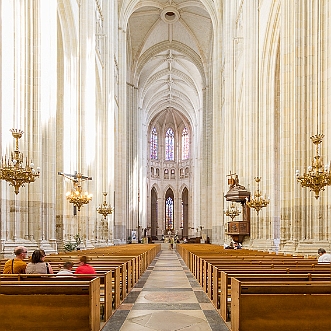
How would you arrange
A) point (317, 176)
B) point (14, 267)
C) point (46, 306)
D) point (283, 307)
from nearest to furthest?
point (46, 306)
point (283, 307)
point (14, 267)
point (317, 176)

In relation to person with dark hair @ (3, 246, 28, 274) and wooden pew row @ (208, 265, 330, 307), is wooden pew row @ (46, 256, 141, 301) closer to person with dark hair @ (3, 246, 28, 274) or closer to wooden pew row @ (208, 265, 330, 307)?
person with dark hair @ (3, 246, 28, 274)

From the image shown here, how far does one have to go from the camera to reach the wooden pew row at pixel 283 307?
4707mm

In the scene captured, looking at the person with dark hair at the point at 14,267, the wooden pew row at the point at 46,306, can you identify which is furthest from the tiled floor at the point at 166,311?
the person with dark hair at the point at 14,267

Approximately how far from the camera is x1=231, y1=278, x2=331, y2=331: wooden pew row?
471 cm

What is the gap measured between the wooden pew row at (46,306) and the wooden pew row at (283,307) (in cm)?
167

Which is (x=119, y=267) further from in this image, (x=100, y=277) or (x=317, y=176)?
(x=317, y=176)

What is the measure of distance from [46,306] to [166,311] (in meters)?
2.93

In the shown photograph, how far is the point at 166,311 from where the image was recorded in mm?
7148

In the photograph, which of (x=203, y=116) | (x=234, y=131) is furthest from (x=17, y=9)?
(x=203, y=116)

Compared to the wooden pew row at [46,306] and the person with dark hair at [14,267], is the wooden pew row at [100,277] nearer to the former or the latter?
the wooden pew row at [46,306]

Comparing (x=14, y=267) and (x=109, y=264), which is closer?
(x=14, y=267)

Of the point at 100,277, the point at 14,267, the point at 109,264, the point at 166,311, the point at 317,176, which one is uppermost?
the point at 317,176

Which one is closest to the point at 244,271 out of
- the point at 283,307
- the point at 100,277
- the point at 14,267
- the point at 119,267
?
the point at 283,307

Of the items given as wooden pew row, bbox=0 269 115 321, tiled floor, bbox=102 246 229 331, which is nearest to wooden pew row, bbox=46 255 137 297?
tiled floor, bbox=102 246 229 331
